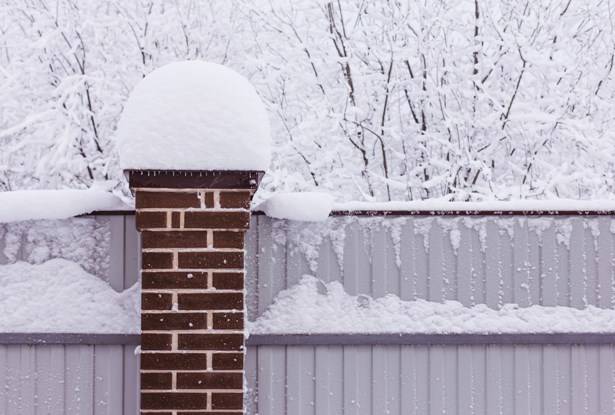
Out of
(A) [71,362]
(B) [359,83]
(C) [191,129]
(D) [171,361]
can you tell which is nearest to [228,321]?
(D) [171,361]

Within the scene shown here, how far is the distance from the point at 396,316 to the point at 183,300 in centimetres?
121

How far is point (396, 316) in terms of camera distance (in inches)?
156

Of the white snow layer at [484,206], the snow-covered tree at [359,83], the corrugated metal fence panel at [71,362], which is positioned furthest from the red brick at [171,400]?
the snow-covered tree at [359,83]

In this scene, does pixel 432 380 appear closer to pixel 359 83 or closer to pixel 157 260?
pixel 157 260

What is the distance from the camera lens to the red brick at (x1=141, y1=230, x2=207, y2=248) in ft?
11.3

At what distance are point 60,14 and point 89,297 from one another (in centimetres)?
576

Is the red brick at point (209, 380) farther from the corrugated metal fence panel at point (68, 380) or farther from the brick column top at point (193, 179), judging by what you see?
the brick column top at point (193, 179)

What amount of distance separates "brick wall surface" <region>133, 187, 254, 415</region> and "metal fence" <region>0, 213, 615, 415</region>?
50 centimetres

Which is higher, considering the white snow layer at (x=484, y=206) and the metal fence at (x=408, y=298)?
the white snow layer at (x=484, y=206)

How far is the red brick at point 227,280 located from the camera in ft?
11.3

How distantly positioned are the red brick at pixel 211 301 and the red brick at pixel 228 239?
0.24 metres

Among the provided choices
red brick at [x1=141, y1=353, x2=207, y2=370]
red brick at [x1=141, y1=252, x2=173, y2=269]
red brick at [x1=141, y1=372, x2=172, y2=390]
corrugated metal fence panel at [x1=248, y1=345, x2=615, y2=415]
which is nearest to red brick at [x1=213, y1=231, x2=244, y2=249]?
red brick at [x1=141, y1=252, x2=173, y2=269]

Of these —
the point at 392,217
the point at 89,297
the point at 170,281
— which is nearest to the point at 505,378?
the point at 392,217

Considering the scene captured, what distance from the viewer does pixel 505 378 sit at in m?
4.00
